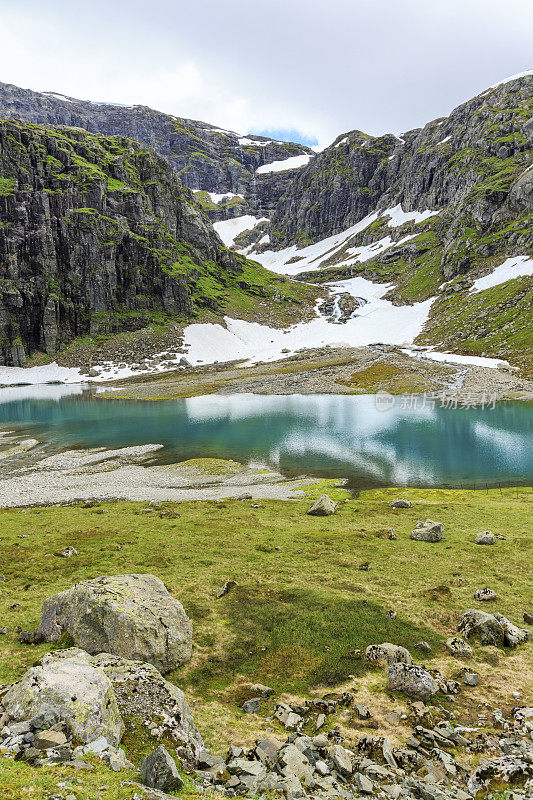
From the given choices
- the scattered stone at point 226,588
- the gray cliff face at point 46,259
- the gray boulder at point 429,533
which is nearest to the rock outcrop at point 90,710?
the scattered stone at point 226,588

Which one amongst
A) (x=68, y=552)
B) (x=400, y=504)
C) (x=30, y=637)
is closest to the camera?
(x=30, y=637)

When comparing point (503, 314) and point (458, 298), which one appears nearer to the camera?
point (503, 314)

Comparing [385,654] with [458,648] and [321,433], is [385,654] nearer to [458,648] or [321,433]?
[458,648]

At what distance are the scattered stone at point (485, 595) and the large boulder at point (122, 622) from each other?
1476 centimetres

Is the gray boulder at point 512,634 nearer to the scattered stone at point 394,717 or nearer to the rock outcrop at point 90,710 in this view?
the scattered stone at point 394,717

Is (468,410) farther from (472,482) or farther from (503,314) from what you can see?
(503,314)

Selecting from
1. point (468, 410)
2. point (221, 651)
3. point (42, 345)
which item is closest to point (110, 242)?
point (42, 345)

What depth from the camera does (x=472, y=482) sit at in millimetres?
50656

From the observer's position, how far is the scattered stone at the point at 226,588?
21.3 m

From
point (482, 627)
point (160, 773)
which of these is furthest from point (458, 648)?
point (160, 773)

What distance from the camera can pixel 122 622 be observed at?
48.3 feet

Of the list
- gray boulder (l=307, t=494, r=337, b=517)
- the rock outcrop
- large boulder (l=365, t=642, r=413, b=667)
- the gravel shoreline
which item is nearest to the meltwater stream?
the gravel shoreline

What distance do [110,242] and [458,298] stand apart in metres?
170

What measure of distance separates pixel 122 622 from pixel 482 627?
49.9ft
